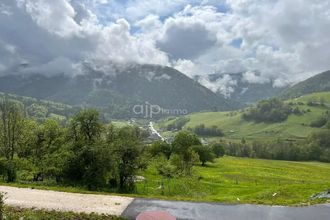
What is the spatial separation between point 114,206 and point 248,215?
10902 millimetres

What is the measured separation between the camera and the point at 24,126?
60.9 metres

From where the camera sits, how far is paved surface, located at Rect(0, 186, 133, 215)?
111ft

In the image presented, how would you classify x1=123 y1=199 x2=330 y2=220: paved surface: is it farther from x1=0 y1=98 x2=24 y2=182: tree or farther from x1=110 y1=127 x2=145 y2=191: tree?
x1=0 y1=98 x2=24 y2=182: tree

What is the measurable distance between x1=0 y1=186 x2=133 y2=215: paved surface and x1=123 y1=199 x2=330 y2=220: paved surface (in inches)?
52.3

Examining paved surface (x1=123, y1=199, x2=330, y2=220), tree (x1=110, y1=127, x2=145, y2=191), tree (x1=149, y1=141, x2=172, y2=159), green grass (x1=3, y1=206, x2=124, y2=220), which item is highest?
tree (x1=149, y1=141, x2=172, y2=159)

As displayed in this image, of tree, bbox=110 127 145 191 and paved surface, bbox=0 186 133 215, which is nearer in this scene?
paved surface, bbox=0 186 133 215

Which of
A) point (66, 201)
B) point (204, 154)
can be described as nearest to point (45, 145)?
point (66, 201)

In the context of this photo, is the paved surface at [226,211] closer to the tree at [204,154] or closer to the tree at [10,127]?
the tree at [10,127]

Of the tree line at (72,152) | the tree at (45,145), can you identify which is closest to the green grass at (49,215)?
the tree line at (72,152)

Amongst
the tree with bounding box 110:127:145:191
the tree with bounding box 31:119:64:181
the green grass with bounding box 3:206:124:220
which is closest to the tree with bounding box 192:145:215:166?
the tree with bounding box 31:119:64:181

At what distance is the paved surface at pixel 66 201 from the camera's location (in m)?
33.8

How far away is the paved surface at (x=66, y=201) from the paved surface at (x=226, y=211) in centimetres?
133

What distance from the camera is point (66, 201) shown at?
3609cm

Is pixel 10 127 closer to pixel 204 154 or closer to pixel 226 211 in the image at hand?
pixel 226 211
